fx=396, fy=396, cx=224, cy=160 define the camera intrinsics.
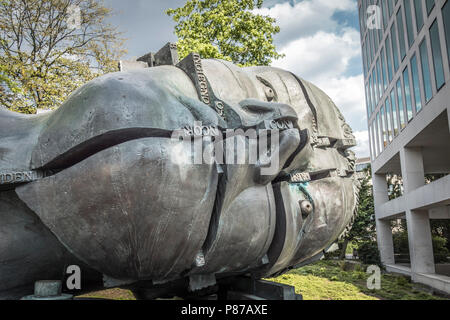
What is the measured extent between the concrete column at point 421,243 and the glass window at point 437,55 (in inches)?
255

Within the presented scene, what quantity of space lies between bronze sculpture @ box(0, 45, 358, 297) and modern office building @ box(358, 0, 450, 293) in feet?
40.8

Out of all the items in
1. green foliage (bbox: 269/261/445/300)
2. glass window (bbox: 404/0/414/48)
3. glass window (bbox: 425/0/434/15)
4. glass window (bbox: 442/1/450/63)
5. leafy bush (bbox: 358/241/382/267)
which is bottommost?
green foliage (bbox: 269/261/445/300)

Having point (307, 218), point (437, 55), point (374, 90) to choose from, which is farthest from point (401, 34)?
point (307, 218)

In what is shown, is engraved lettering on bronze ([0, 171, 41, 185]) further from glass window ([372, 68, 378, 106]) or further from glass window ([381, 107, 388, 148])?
glass window ([372, 68, 378, 106])

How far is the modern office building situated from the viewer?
14945 mm

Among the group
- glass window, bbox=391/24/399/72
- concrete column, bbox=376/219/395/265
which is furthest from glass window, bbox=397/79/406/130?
concrete column, bbox=376/219/395/265

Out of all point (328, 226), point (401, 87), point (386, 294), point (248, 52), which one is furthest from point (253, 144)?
point (401, 87)

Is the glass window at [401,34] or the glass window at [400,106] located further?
the glass window at [400,106]

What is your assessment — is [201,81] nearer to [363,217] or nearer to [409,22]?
[409,22]

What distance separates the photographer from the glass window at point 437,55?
14.6m

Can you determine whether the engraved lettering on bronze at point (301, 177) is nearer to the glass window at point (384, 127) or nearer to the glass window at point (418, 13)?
the glass window at point (418, 13)

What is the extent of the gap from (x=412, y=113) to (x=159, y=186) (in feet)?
58.9

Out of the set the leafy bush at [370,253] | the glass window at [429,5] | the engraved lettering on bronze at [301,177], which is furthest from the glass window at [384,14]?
the engraved lettering on bronze at [301,177]

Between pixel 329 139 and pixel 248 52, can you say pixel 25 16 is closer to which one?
pixel 248 52
